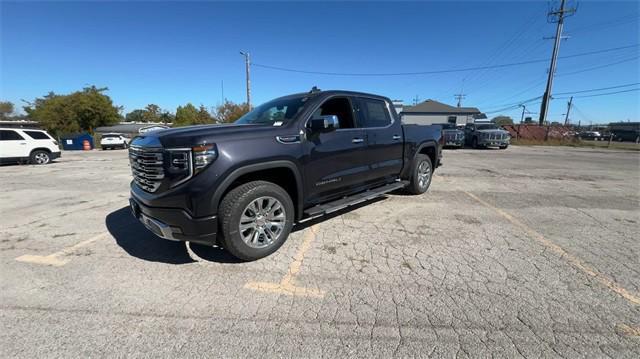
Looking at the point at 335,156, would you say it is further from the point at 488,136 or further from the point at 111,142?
the point at 111,142

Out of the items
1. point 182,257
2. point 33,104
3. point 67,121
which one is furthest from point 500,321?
point 33,104

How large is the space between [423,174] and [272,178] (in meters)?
3.78

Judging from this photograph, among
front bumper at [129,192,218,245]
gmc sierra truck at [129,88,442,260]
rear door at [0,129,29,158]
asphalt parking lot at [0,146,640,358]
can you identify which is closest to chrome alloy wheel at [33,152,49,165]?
rear door at [0,129,29,158]

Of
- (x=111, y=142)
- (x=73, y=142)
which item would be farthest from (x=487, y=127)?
(x=73, y=142)

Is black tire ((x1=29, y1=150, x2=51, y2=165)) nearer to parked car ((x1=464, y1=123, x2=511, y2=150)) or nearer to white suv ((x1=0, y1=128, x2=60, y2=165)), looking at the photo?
white suv ((x1=0, y1=128, x2=60, y2=165))

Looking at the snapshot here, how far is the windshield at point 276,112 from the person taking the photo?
3.76 m

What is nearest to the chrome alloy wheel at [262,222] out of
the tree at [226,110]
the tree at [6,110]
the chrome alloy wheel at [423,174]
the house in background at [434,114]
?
the chrome alloy wheel at [423,174]

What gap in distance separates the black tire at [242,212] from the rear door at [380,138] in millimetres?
1742

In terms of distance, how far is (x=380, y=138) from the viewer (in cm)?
467

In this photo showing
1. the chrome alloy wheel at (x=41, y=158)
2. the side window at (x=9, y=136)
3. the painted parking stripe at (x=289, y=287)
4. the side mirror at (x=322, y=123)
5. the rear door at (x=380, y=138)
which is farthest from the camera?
the chrome alloy wheel at (x=41, y=158)


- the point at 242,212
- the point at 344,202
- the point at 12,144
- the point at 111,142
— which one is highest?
the point at 12,144

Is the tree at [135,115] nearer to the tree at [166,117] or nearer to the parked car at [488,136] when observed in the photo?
the tree at [166,117]

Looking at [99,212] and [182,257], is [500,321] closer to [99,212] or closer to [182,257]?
[182,257]

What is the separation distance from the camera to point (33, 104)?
225ft
